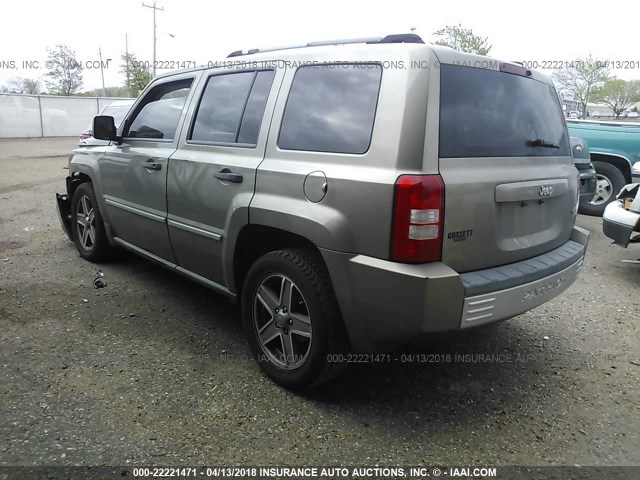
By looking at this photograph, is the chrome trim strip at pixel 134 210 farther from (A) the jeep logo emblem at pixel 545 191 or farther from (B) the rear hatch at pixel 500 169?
(A) the jeep logo emblem at pixel 545 191

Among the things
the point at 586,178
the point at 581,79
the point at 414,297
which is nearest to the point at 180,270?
the point at 414,297

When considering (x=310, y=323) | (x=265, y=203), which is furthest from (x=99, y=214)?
(x=310, y=323)

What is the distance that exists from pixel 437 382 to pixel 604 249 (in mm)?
4249

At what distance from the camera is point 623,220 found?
5027 mm

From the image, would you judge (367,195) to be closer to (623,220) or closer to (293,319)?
(293,319)

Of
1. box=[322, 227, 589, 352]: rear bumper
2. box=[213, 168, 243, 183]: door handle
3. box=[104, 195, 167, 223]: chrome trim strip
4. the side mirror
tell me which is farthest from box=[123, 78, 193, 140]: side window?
box=[322, 227, 589, 352]: rear bumper

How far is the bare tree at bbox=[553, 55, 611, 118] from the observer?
2319 cm

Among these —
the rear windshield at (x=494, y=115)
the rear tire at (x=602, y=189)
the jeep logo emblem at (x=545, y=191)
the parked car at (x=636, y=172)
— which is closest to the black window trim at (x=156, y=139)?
the rear windshield at (x=494, y=115)

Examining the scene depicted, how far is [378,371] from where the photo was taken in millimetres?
3152

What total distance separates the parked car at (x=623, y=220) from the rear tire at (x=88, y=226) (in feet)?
16.6

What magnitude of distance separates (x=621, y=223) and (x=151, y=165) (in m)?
4.50

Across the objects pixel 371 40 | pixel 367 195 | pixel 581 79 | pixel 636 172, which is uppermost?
pixel 581 79

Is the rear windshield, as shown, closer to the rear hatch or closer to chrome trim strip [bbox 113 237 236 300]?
the rear hatch

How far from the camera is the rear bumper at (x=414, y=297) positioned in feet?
7.38
